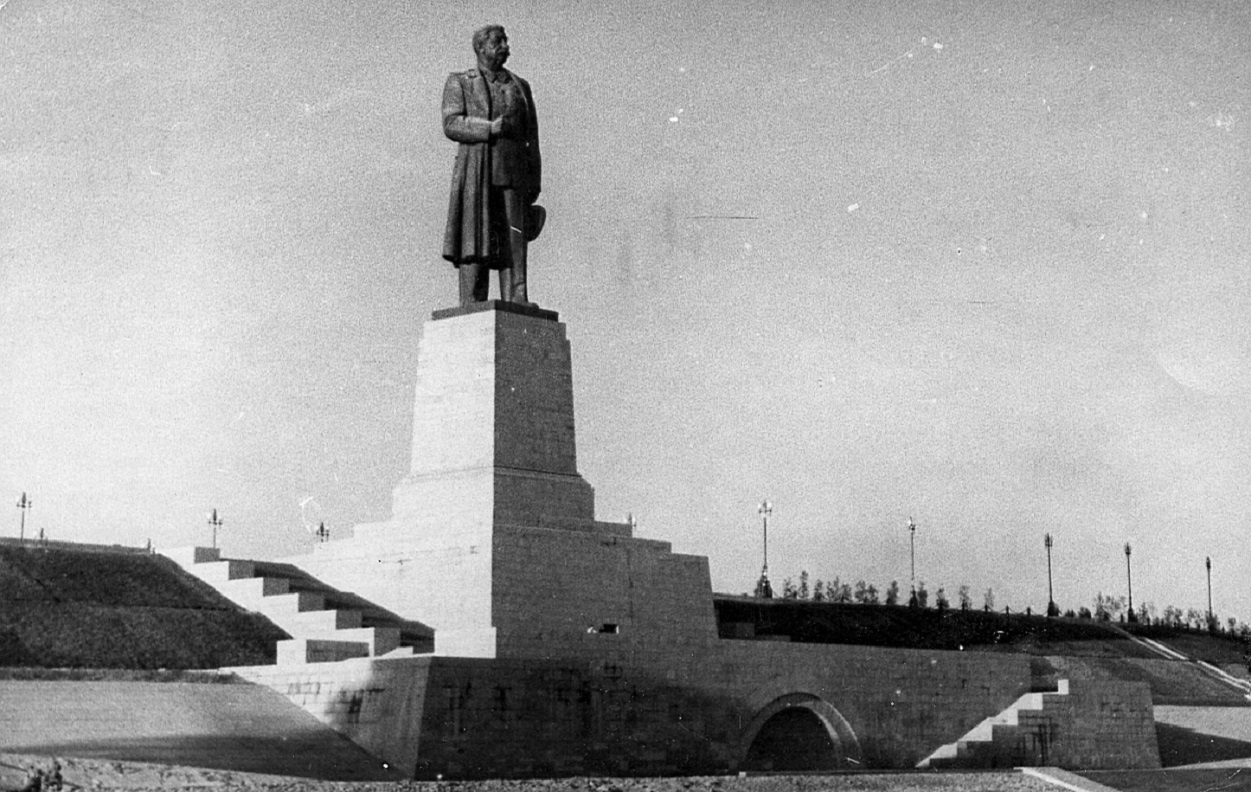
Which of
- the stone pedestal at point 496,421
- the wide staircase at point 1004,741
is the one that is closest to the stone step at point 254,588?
the stone pedestal at point 496,421

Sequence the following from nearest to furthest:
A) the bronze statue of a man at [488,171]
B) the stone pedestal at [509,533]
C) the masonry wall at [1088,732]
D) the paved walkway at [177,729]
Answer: the paved walkway at [177,729]
the stone pedestal at [509,533]
the bronze statue of a man at [488,171]
the masonry wall at [1088,732]

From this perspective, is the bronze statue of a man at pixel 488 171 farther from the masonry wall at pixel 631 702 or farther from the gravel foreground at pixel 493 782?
the gravel foreground at pixel 493 782

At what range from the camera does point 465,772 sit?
1055 inches

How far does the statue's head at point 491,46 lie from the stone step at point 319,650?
30.8 feet

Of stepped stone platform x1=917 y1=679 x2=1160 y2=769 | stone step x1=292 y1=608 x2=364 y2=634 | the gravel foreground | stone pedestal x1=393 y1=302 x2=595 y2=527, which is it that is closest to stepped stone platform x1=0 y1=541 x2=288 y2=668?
stone step x1=292 y1=608 x2=364 y2=634

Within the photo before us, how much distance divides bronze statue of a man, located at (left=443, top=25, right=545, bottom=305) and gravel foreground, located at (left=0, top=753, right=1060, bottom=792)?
920 cm

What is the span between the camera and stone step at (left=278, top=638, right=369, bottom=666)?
92.5ft

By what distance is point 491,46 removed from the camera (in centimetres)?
3272

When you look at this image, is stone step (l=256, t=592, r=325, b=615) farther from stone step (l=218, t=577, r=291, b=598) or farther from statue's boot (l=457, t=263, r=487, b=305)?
statue's boot (l=457, t=263, r=487, b=305)

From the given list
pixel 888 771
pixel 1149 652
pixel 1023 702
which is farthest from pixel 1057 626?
pixel 888 771

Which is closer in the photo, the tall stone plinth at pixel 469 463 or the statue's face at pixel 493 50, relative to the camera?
the tall stone plinth at pixel 469 463

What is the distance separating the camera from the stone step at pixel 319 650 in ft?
92.5

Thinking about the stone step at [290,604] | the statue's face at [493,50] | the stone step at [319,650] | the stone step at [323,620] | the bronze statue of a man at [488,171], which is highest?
the statue's face at [493,50]

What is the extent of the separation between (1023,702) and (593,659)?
872cm
